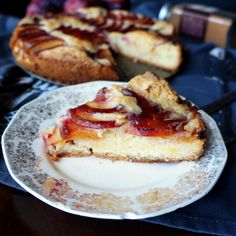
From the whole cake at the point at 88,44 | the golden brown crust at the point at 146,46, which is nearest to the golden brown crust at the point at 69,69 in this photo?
the whole cake at the point at 88,44

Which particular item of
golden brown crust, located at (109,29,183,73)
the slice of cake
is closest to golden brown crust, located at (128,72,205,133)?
the slice of cake

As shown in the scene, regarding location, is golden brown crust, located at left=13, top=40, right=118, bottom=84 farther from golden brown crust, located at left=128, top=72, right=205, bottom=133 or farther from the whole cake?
golden brown crust, located at left=128, top=72, right=205, bottom=133

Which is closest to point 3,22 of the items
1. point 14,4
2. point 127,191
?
point 14,4

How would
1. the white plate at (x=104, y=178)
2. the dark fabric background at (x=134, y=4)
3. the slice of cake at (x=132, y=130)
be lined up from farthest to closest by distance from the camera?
the dark fabric background at (x=134, y=4)
the slice of cake at (x=132, y=130)
the white plate at (x=104, y=178)

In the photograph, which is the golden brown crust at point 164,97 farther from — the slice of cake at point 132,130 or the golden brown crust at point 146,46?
the golden brown crust at point 146,46

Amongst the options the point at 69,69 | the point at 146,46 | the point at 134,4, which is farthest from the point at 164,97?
the point at 134,4
